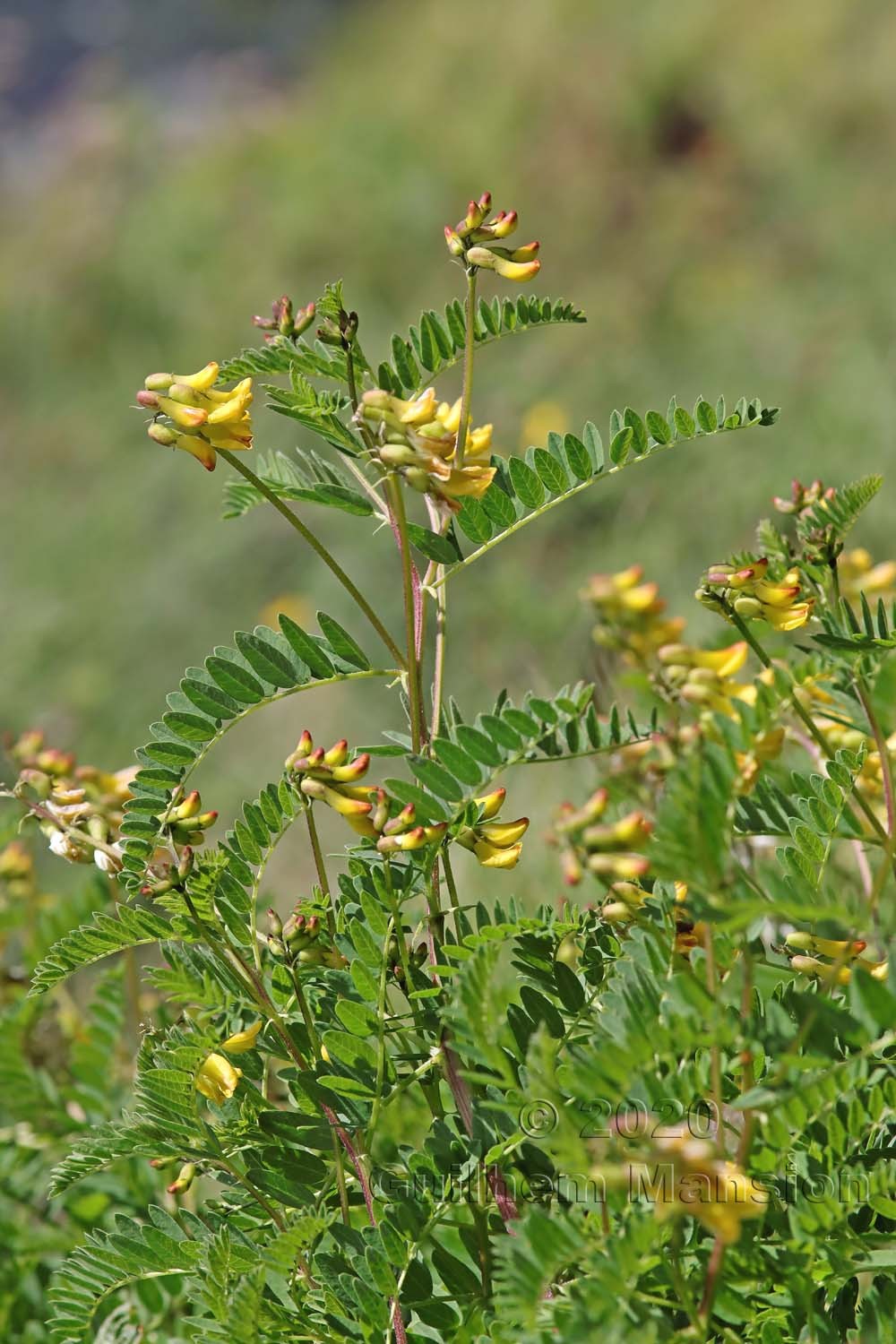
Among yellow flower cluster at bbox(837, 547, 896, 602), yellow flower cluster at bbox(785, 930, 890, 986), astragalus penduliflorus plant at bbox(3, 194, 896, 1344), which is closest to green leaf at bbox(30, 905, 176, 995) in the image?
astragalus penduliflorus plant at bbox(3, 194, 896, 1344)

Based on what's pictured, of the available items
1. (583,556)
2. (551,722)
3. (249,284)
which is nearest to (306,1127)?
(551,722)

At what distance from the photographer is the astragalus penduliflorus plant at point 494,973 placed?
0.61m

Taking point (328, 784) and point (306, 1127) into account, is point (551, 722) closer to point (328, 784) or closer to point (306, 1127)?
point (328, 784)

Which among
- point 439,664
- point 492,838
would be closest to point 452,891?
point 492,838

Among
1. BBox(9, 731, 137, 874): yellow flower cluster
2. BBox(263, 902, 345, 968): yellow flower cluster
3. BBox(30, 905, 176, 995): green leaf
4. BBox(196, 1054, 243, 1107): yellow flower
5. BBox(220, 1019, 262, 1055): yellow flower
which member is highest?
BBox(9, 731, 137, 874): yellow flower cluster

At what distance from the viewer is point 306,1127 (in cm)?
78

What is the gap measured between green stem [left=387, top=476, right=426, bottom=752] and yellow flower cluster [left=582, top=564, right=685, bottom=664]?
11 centimetres

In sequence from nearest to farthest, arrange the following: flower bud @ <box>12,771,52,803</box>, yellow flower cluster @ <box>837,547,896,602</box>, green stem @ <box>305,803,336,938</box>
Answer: green stem @ <box>305,803,336,938</box>
flower bud @ <box>12,771,52,803</box>
yellow flower cluster @ <box>837,547,896,602</box>

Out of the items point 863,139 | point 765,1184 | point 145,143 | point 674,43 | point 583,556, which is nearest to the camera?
point 765,1184

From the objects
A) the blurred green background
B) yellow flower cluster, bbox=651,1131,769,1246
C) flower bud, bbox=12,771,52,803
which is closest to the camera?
yellow flower cluster, bbox=651,1131,769,1246

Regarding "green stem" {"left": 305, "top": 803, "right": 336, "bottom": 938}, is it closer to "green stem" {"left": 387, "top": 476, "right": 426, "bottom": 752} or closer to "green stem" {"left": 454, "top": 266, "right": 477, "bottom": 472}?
"green stem" {"left": 387, "top": 476, "right": 426, "bottom": 752}

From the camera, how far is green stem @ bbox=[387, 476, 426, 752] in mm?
758

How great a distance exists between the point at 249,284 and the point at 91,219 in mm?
1908

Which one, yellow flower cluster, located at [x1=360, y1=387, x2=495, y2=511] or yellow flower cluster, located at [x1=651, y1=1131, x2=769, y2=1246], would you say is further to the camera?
yellow flower cluster, located at [x1=360, y1=387, x2=495, y2=511]
